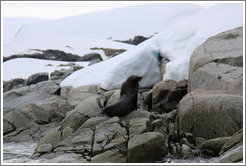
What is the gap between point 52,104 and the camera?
35.9 feet

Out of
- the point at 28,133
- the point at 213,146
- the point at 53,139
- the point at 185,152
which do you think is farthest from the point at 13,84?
the point at 213,146

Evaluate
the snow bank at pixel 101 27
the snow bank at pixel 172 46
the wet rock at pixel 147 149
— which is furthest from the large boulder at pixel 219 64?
the snow bank at pixel 101 27

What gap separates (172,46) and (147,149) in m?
6.40

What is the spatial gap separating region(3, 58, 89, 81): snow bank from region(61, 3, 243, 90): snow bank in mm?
5785

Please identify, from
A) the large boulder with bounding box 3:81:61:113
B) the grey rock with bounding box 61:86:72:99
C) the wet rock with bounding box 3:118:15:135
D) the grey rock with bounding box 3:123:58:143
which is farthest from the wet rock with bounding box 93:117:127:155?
the grey rock with bounding box 61:86:72:99

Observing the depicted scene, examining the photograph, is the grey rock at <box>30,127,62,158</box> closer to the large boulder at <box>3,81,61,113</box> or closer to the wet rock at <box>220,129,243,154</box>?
the wet rock at <box>220,129,243,154</box>

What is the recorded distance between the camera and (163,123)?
25.0ft

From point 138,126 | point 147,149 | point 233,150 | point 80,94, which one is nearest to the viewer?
point 233,150

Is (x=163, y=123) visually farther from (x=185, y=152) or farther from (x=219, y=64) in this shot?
(x=219, y=64)

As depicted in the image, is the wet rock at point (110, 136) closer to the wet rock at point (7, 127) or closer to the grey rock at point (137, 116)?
the grey rock at point (137, 116)

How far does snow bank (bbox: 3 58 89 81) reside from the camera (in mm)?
17702

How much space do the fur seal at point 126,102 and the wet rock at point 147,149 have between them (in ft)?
6.05

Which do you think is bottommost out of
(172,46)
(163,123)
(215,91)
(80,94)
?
(80,94)

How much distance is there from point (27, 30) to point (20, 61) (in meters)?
10.1
